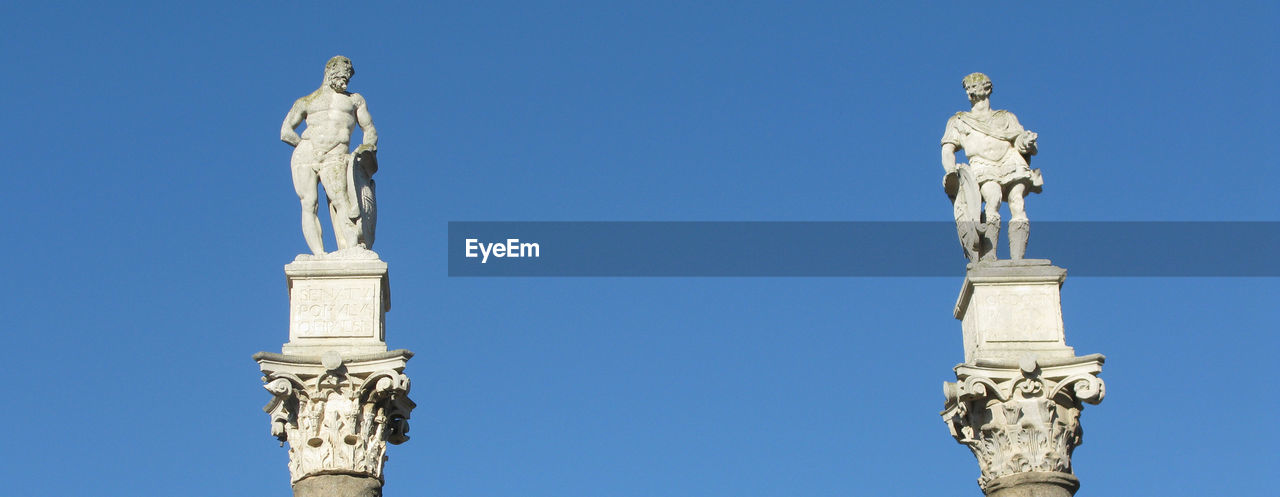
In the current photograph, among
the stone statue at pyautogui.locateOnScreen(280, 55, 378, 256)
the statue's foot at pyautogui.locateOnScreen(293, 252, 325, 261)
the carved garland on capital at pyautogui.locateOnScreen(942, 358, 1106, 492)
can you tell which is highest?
the stone statue at pyautogui.locateOnScreen(280, 55, 378, 256)

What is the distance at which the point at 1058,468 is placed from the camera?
26.8 metres

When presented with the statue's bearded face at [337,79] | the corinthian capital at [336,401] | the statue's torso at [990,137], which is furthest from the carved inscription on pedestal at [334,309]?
the statue's torso at [990,137]

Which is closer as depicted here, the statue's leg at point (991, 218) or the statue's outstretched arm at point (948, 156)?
the statue's leg at point (991, 218)

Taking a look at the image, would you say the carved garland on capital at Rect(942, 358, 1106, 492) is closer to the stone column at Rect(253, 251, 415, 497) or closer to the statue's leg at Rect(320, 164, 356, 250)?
the stone column at Rect(253, 251, 415, 497)

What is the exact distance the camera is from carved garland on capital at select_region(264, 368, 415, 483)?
86.4 ft

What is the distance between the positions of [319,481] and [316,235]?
12.6 feet

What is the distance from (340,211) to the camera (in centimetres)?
2803

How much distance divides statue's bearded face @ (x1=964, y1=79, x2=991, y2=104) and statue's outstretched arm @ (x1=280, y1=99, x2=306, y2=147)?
10294 millimetres

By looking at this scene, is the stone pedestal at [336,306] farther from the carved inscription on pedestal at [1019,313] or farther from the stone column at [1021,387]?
the carved inscription on pedestal at [1019,313]

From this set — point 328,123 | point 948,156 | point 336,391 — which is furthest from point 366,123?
point 948,156

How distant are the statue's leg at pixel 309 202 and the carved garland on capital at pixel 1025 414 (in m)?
9.47

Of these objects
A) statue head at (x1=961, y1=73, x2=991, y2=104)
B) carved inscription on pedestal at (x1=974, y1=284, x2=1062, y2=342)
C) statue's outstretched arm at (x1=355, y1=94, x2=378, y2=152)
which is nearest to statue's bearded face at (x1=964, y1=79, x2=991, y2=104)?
statue head at (x1=961, y1=73, x2=991, y2=104)

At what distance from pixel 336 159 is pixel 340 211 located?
861 millimetres

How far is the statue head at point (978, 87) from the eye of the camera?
2997 cm
